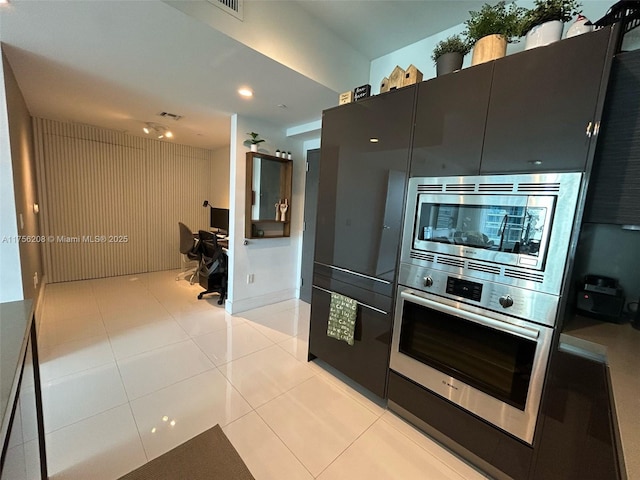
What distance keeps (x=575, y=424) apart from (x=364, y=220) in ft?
4.69

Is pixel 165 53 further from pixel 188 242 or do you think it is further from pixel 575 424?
pixel 575 424

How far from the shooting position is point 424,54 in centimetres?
215

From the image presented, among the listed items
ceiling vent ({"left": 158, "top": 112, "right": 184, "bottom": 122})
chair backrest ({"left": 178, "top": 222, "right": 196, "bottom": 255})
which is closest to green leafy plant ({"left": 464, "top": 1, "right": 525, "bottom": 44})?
ceiling vent ({"left": 158, "top": 112, "right": 184, "bottom": 122})

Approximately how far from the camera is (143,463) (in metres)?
1.38

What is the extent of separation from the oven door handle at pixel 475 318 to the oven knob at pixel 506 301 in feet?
0.29

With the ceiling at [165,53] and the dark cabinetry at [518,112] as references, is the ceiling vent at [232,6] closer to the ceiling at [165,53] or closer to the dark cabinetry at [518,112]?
the ceiling at [165,53]

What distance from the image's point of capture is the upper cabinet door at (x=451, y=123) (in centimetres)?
135

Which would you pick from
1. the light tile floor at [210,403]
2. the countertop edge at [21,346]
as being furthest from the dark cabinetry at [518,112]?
the countertop edge at [21,346]

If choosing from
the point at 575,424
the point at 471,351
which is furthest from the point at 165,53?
the point at 575,424

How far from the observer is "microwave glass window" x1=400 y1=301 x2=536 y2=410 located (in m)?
1.28

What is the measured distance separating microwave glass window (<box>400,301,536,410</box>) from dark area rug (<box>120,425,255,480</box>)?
3.78ft

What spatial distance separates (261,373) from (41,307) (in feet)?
9.65

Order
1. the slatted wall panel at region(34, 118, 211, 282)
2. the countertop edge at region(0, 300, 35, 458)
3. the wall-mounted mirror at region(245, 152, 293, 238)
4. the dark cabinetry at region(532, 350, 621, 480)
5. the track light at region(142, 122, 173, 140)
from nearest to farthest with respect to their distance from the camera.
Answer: the countertop edge at region(0, 300, 35, 458), the dark cabinetry at region(532, 350, 621, 480), the wall-mounted mirror at region(245, 152, 293, 238), the track light at region(142, 122, 173, 140), the slatted wall panel at region(34, 118, 211, 282)

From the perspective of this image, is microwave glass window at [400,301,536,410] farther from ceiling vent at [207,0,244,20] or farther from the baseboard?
the baseboard
